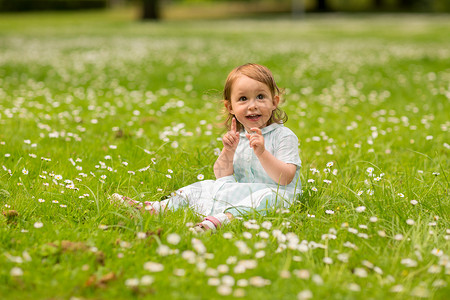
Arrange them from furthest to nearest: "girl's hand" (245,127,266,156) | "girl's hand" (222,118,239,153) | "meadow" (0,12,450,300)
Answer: "girl's hand" (222,118,239,153) → "girl's hand" (245,127,266,156) → "meadow" (0,12,450,300)

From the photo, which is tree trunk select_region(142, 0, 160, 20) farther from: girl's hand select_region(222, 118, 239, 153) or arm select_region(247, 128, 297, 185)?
arm select_region(247, 128, 297, 185)

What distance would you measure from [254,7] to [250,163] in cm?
5241

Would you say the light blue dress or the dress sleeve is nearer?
the light blue dress

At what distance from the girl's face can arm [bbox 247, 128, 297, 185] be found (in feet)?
0.63

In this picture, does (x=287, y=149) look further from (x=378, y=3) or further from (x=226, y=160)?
(x=378, y=3)

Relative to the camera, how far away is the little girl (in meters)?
3.32

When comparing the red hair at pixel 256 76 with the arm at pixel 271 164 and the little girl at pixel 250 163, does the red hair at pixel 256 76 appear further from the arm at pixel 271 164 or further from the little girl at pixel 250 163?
the arm at pixel 271 164

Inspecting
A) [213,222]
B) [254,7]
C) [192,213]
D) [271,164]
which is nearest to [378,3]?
[254,7]

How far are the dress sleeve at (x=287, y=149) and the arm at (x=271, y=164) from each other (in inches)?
2.2

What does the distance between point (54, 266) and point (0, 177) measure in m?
1.56

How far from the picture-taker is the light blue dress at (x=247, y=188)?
330 cm

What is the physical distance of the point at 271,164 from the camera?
3.37 meters

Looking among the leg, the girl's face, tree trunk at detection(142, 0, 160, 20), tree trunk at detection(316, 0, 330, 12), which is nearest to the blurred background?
tree trunk at detection(316, 0, 330, 12)

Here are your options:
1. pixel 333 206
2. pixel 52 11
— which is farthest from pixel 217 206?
pixel 52 11
